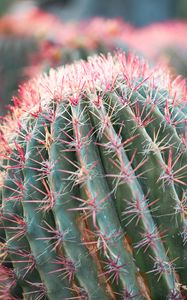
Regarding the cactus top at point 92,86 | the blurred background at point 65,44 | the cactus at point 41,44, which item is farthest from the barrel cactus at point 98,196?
the cactus at point 41,44

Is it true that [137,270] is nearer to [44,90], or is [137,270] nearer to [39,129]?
[39,129]

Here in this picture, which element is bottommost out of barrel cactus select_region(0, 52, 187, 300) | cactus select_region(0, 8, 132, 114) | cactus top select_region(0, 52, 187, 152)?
barrel cactus select_region(0, 52, 187, 300)

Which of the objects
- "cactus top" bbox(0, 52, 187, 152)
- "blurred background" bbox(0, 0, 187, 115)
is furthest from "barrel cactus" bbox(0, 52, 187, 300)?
"blurred background" bbox(0, 0, 187, 115)

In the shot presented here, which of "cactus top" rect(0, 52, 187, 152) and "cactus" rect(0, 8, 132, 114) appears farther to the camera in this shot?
"cactus" rect(0, 8, 132, 114)

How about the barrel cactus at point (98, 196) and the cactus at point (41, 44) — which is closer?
the barrel cactus at point (98, 196)

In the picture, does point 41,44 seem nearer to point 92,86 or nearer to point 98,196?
point 92,86

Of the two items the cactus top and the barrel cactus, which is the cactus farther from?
the barrel cactus

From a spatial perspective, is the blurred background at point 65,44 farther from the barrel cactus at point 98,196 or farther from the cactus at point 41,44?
the barrel cactus at point 98,196

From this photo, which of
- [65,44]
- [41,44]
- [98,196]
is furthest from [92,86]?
[41,44]
